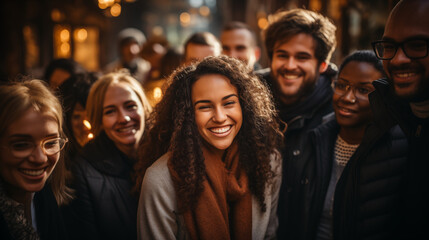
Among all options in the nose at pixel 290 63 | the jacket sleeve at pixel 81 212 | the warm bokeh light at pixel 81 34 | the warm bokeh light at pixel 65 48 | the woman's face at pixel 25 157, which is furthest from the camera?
the warm bokeh light at pixel 81 34

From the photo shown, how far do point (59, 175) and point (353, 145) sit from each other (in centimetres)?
217

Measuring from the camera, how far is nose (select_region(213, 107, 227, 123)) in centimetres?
202

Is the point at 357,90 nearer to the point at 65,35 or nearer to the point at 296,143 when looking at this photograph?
the point at 296,143

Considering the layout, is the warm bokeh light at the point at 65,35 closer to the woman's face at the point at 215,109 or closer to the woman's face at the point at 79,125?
the woman's face at the point at 79,125

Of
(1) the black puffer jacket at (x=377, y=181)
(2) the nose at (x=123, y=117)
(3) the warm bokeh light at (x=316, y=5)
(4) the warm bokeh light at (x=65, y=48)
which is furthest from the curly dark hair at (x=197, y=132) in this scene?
(4) the warm bokeh light at (x=65, y=48)

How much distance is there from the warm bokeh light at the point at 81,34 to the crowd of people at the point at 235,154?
11.1 m

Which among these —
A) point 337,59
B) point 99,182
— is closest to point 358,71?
point 99,182

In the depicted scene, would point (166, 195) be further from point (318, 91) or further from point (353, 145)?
point (318, 91)

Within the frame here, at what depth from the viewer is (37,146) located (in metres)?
1.63

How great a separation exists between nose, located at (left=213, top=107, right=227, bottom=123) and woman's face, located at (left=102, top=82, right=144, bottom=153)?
0.86 metres

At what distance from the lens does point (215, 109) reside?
2061mm

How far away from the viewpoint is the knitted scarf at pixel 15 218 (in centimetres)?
157

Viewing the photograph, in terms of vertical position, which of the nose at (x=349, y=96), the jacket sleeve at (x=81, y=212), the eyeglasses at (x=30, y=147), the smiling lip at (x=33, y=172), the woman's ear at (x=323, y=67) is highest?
the woman's ear at (x=323, y=67)

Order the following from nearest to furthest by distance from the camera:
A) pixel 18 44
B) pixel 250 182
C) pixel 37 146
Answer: pixel 37 146 < pixel 250 182 < pixel 18 44
